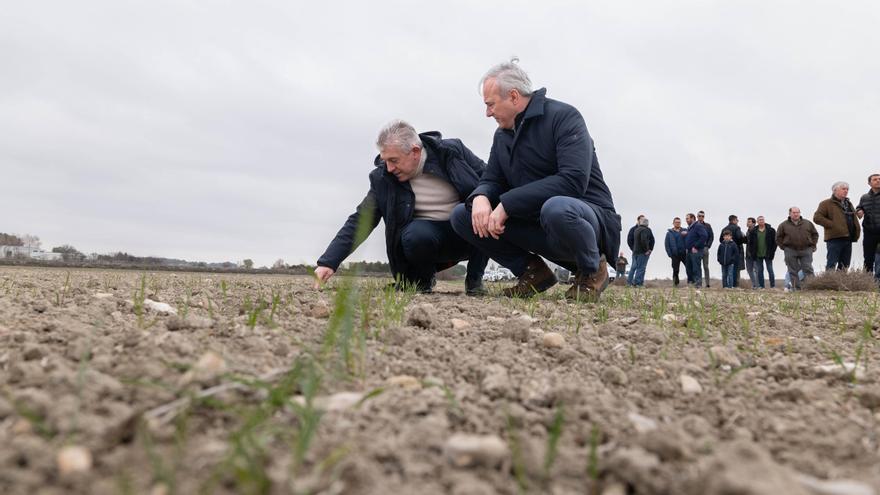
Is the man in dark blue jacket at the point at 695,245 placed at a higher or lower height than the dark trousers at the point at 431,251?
higher

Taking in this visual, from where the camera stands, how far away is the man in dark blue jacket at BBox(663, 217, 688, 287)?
15664mm

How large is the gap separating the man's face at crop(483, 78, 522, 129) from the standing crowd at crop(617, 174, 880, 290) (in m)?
8.86

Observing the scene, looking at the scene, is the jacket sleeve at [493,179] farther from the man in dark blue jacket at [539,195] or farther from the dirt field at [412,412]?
the dirt field at [412,412]

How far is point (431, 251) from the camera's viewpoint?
482 centimetres

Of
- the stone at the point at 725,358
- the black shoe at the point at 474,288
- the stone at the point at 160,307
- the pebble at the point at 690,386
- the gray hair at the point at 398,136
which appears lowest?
the pebble at the point at 690,386

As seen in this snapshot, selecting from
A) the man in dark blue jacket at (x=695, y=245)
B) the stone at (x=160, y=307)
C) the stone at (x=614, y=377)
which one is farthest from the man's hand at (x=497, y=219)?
the man in dark blue jacket at (x=695, y=245)

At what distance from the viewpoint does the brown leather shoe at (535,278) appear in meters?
4.46

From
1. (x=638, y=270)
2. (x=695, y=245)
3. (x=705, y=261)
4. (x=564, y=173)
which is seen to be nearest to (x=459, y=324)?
(x=564, y=173)

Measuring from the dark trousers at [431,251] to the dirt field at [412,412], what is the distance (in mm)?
2350

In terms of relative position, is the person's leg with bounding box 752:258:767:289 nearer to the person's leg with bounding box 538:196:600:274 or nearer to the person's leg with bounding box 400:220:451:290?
the person's leg with bounding box 400:220:451:290

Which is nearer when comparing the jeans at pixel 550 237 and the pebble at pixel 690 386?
the pebble at pixel 690 386

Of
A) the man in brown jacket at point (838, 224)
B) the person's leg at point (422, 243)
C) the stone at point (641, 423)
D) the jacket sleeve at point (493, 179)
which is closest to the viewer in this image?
the stone at point (641, 423)

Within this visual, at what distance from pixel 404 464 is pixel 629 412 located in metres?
0.63

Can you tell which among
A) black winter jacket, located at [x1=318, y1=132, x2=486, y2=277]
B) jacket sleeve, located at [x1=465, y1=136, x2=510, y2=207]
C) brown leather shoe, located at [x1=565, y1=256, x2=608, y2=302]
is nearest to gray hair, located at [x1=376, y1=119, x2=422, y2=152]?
black winter jacket, located at [x1=318, y1=132, x2=486, y2=277]
